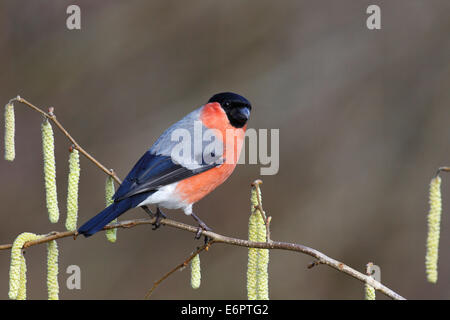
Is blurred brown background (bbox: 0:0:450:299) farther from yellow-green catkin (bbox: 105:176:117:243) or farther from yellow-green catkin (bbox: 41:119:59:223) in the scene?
yellow-green catkin (bbox: 41:119:59:223)

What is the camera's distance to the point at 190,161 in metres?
2.40

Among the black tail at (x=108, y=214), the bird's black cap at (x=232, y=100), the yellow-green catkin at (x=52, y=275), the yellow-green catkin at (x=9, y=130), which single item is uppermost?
the bird's black cap at (x=232, y=100)

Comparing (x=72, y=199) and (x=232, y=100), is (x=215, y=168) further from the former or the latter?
(x=72, y=199)

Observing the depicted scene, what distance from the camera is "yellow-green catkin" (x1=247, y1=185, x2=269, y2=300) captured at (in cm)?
164

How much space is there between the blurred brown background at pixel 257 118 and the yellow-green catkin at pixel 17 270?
214cm

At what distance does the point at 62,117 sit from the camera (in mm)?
3826

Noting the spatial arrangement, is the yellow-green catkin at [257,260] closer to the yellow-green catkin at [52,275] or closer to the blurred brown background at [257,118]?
the yellow-green catkin at [52,275]

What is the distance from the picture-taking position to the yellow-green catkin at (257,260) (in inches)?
64.7

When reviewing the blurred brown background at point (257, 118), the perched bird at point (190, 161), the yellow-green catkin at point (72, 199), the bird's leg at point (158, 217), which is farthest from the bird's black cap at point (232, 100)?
the blurred brown background at point (257, 118)

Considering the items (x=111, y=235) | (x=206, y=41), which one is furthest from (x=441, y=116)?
(x=111, y=235)

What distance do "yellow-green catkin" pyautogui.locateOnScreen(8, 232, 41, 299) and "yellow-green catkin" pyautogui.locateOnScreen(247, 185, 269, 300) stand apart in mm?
562

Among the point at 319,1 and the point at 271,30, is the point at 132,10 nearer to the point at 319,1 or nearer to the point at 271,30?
the point at 271,30

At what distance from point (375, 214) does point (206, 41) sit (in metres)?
1.49

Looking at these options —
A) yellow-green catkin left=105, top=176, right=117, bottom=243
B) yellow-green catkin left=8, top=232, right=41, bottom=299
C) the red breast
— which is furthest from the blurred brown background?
yellow-green catkin left=8, top=232, right=41, bottom=299
